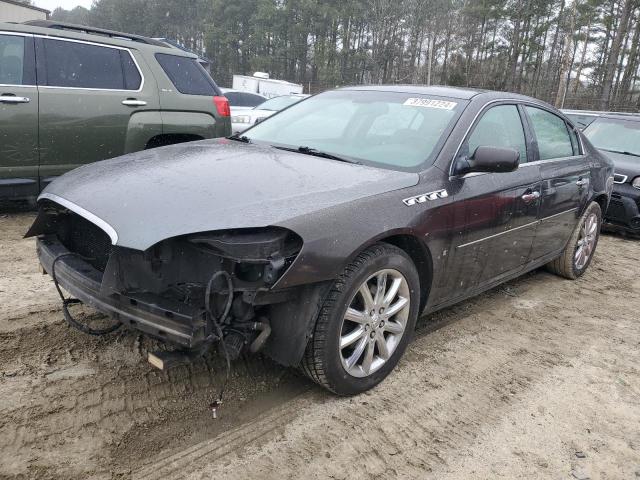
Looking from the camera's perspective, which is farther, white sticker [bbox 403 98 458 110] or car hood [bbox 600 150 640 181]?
car hood [bbox 600 150 640 181]

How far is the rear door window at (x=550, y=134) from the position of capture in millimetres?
4094

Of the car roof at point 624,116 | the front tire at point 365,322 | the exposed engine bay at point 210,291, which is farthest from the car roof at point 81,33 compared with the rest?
the car roof at point 624,116

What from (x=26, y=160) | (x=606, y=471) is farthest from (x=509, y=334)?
(x=26, y=160)

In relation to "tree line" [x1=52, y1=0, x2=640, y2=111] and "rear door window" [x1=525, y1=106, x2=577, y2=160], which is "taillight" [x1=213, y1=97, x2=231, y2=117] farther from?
"tree line" [x1=52, y1=0, x2=640, y2=111]

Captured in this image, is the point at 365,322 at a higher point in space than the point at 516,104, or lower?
lower

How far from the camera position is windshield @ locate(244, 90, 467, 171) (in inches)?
126

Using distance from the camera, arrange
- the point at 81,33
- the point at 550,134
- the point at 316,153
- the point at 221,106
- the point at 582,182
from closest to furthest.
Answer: the point at 316,153, the point at 550,134, the point at 582,182, the point at 81,33, the point at 221,106

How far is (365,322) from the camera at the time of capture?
2.71 m

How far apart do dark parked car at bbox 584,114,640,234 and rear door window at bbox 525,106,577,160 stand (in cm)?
303

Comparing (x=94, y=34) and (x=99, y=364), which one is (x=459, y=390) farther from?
(x=94, y=34)

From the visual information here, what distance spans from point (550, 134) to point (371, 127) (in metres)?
1.75

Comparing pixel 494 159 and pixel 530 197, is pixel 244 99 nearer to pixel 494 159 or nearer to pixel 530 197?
pixel 530 197

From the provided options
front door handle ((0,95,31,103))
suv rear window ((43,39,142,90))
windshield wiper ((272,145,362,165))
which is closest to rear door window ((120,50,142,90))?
suv rear window ((43,39,142,90))

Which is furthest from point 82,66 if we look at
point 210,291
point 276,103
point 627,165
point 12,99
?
point 276,103
